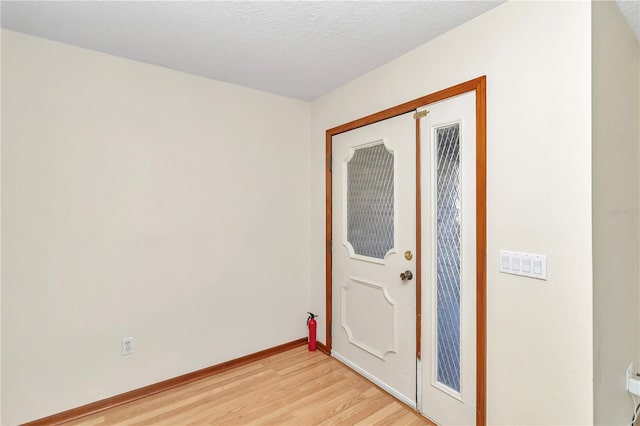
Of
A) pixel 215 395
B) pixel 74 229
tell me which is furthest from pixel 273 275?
pixel 74 229

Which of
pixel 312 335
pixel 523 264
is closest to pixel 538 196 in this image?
pixel 523 264

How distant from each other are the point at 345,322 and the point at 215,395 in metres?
1.17

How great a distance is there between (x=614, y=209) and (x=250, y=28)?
2.22 metres

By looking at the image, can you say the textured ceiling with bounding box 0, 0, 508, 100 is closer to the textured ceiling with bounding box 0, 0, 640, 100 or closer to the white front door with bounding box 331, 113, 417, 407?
the textured ceiling with bounding box 0, 0, 640, 100

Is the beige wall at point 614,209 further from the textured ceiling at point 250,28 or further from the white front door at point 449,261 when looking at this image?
the white front door at point 449,261

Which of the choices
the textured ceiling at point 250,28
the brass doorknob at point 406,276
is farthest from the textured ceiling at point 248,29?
the brass doorknob at point 406,276

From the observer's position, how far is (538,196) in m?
1.50

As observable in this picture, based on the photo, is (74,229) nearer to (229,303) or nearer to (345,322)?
(229,303)

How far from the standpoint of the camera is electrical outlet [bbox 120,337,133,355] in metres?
2.22

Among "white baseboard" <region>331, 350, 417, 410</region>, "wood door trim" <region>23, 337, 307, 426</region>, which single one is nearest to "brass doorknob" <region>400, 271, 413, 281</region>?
"white baseboard" <region>331, 350, 417, 410</region>

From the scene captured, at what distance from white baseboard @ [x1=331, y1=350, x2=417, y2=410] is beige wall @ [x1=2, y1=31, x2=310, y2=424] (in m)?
0.55

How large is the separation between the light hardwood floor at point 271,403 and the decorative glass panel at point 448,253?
1.52 feet

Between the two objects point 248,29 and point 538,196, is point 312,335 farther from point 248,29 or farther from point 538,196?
point 248,29

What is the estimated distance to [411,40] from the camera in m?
1.97
